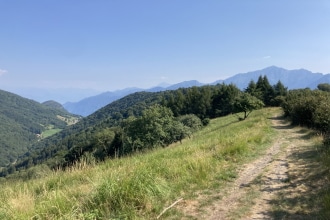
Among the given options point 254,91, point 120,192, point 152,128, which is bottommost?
point 152,128

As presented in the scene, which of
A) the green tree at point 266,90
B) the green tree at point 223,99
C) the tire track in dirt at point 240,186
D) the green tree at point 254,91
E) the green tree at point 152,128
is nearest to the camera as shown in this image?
the tire track in dirt at point 240,186

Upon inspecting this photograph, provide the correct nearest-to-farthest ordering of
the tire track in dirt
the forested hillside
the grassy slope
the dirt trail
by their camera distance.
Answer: the grassy slope
the dirt trail
the tire track in dirt
the forested hillside

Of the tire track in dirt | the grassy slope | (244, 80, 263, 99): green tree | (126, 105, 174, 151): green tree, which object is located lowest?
(126, 105, 174, 151): green tree

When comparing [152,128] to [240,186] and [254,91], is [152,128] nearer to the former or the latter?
[240,186]

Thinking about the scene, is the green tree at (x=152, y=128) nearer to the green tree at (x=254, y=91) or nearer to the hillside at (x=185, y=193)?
the hillside at (x=185, y=193)

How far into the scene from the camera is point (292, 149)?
13.0 meters

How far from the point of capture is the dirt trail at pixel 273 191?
5840 millimetres

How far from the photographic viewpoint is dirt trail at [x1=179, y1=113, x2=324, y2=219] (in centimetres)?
584

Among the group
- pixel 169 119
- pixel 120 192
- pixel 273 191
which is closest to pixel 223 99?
pixel 169 119

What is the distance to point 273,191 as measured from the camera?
718 centimetres

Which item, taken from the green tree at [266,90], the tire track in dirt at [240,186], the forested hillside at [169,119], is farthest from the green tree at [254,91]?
the tire track in dirt at [240,186]

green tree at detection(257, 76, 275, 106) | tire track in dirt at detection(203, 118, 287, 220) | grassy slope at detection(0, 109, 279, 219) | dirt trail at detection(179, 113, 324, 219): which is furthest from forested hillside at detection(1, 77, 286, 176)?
dirt trail at detection(179, 113, 324, 219)

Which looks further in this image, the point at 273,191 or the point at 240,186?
the point at 240,186

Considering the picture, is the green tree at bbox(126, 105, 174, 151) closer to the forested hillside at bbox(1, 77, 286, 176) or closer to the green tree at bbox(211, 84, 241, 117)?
the forested hillside at bbox(1, 77, 286, 176)
